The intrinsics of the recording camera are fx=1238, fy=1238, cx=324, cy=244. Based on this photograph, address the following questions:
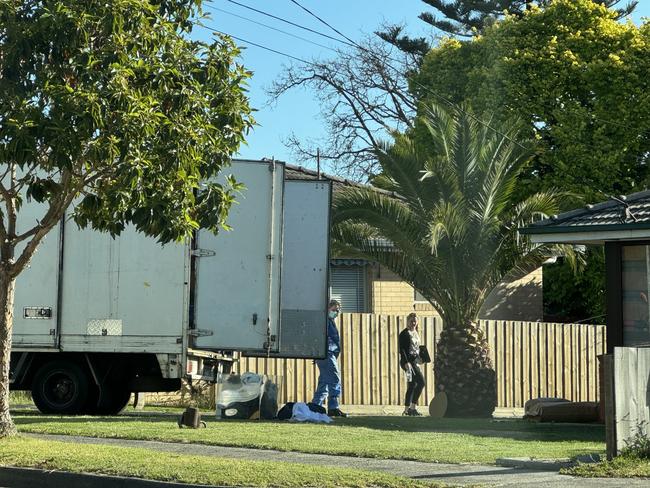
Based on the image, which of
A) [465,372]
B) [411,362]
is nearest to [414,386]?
[411,362]

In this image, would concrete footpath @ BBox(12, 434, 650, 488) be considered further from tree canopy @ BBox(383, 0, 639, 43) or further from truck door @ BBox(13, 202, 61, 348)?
tree canopy @ BBox(383, 0, 639, 43)

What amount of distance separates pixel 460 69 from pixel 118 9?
93.4ft

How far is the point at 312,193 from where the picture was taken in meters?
17.4

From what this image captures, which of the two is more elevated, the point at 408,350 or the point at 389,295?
the point at 389,295

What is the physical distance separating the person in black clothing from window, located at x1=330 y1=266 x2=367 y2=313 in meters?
8.06

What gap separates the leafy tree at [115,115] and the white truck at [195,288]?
3202 millimetres

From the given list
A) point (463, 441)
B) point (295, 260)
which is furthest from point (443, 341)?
point (463, 441)

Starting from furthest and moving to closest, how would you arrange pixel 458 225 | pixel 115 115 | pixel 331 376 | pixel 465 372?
pixel 465 372 < pixel 458 225 < pixel 331 376 < pixel 115 115

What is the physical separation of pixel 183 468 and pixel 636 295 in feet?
26.8

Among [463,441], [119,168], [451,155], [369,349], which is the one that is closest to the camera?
[119,168]

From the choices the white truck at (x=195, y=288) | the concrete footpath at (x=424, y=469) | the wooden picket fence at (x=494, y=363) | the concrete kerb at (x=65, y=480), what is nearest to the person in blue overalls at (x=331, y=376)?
the white truck at (x=195, y=288)

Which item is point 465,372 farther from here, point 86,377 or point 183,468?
point 183,468

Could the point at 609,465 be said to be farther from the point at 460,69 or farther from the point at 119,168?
the point at 460,69

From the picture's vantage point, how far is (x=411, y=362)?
67.9 ft
